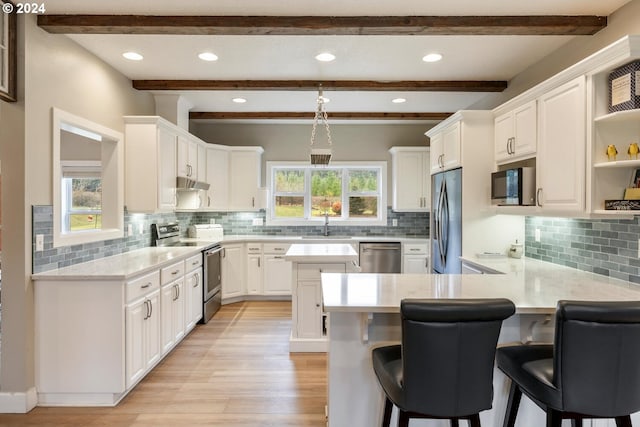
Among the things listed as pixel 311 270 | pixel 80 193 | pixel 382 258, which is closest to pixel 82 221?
pixel 80 193

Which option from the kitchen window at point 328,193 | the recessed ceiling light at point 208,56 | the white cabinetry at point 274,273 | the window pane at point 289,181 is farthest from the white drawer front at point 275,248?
the recessed ceiling light at point 208,56

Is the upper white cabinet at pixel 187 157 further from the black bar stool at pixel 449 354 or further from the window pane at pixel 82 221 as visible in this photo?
the black bar stool at pixel 449 354

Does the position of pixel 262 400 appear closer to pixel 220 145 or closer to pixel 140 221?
pixel 140 221

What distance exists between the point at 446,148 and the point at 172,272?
3.05m

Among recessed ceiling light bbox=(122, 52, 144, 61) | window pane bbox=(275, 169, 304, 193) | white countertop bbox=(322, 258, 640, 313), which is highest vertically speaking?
recessed ceiling light bbox=(122, 52, 144, 61)

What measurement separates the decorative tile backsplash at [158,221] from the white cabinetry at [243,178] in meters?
0.35

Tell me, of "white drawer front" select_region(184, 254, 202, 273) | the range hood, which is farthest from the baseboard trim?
the range hood

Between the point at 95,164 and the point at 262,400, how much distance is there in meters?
4.28

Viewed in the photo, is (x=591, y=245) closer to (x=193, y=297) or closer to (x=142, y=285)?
(x=142, y=285)

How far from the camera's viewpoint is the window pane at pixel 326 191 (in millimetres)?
6023

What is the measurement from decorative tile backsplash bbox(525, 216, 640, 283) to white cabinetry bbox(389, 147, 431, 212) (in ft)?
6.85

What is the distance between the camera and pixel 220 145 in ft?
18.2

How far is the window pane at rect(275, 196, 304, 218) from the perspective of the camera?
19.7 feet

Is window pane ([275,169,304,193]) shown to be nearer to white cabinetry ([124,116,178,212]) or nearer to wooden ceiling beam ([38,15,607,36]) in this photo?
white cabinetry ([124,116,178,212])
